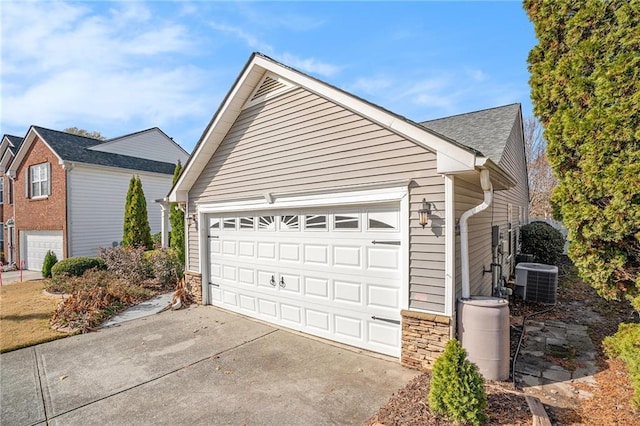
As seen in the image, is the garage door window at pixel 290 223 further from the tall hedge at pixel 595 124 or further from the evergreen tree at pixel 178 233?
the evergreen tree at pixel 178 233

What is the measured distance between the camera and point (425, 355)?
15.1 feet

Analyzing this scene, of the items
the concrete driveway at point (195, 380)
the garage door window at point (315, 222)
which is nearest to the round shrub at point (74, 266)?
the concrete driveway at point (195, 380)

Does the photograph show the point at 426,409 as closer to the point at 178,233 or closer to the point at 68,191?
the point at 178,233

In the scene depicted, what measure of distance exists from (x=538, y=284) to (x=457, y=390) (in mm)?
6238

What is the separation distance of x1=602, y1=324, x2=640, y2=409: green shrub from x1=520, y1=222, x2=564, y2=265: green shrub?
9.09 m

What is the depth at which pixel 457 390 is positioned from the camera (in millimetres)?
3240

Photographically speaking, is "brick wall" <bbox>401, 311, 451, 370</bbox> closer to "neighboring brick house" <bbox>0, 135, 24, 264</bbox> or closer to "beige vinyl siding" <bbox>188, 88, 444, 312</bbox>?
"beige vinyl siding" <bbox>188, 88, 444, 312</bbox>

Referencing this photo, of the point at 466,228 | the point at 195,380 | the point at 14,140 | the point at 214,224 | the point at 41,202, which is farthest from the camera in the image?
the point at 14,140

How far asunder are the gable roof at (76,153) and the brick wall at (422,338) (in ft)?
52.9

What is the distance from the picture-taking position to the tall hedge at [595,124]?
3957 millimetres

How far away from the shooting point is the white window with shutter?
14.9 m

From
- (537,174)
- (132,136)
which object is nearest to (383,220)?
(132,136)

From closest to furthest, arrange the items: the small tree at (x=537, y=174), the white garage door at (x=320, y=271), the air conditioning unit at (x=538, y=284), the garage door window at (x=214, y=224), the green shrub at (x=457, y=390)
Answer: the green shrub at (x=457, y=390) < the white garage door at (x=320, y=271) < the air conditioning unit at (x=538, y=284) < the garage door window at (x=214, y=224) < the small tree at (x=537, y=174)

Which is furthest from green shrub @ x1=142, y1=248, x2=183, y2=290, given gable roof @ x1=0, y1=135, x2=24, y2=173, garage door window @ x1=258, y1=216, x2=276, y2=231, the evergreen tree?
gable roof @ x1=0, y1=135, x2=24, y2=173
